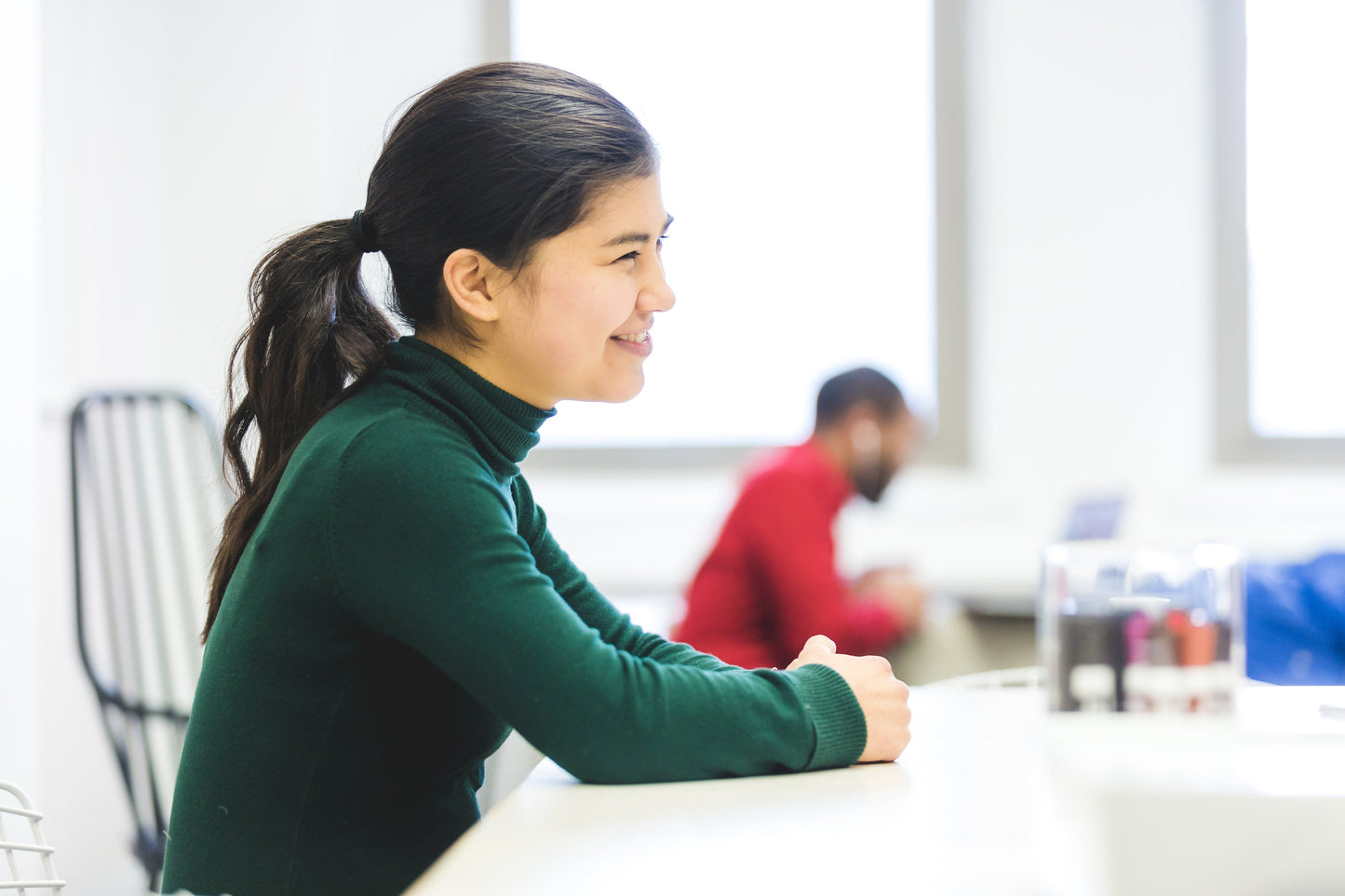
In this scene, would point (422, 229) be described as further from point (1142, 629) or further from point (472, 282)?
point (1142, 629)

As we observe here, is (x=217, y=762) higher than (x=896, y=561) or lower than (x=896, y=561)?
higher

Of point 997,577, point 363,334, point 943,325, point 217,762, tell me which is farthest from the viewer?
point 943,325

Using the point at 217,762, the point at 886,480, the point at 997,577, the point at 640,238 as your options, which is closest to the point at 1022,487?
the point at 997,577

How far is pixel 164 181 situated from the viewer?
297cm

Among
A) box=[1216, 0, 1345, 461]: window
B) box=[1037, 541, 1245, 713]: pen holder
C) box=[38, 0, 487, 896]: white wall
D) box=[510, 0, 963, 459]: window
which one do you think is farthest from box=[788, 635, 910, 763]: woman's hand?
box=[1216, 0, 1345, 461]: window

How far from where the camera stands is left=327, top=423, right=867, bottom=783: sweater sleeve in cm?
72

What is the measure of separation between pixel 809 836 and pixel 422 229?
1.83ft

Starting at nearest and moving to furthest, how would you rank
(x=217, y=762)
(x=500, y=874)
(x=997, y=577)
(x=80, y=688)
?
1. (x=500, y=874)
2. (x=217, y=762)
3. (x=80, y=688)
4. (x=997, y=577)

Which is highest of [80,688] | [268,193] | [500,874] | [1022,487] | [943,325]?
[268,193]

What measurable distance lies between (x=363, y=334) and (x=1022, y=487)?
2443 millimetres

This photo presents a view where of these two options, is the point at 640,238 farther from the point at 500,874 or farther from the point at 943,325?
the point at 943,325

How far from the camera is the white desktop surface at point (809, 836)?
1.78 ft

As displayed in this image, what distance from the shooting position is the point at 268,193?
301 centimetres

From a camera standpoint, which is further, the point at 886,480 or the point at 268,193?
the point at 268,193
